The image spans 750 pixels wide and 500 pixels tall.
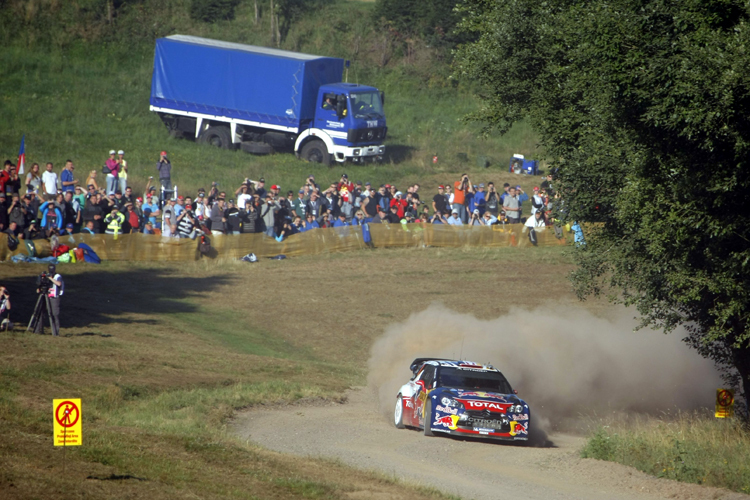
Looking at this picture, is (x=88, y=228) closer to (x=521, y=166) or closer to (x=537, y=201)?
(x=537, y=201)

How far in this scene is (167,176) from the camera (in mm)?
35938

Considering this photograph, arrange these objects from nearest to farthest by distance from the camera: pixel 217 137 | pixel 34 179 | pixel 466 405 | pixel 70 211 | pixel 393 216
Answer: pixel 466 405 → pixel 70 211 → pixel 34 179 → pixel 393 216 → pixel 217 137

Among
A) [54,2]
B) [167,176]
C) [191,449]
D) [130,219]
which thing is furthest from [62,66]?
[191,449]

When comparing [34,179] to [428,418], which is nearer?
[428,418]

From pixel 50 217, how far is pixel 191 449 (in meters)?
18.6

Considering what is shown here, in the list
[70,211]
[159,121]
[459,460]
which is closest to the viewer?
[459,460]

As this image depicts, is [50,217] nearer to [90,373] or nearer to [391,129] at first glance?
[90,373]

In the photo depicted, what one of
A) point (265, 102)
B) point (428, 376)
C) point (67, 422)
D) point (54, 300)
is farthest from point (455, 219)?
point (67, 422)

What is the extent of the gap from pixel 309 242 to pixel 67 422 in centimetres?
2428

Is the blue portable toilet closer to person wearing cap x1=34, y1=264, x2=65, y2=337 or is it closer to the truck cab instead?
the truck cab

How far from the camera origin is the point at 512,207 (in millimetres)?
37844

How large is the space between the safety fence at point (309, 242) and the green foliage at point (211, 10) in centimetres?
3269

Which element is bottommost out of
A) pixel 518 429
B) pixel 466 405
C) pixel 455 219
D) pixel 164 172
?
pixel 518 429

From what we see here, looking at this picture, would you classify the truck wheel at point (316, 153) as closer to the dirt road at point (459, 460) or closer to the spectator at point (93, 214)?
the spectator at point (93, 214)
